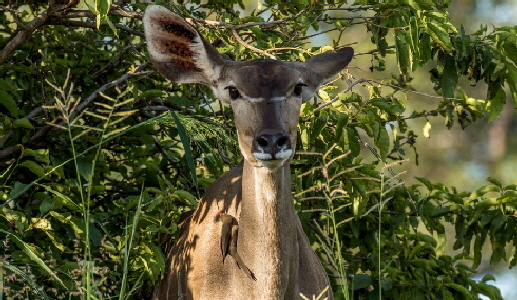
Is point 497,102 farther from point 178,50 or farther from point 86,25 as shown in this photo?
point 86,25

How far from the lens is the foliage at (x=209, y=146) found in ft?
16.5

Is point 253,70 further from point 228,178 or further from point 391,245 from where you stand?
point 391,245

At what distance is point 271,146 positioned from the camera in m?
4.03

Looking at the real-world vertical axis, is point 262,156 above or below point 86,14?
below

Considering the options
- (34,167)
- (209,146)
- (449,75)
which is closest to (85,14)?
(34,167)

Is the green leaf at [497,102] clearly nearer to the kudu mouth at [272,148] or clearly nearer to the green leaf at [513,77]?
the green leaf at [513,77]

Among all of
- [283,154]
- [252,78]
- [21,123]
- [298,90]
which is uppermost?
[252,78]

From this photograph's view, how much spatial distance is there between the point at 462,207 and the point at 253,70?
7.59ft

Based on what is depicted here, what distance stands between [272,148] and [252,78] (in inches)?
21.7

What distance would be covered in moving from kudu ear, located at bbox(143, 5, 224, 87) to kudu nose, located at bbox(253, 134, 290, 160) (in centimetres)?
93

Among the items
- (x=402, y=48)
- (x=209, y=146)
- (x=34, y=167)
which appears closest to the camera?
(x=209, y=146)

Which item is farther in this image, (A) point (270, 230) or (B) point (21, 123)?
(B) point (21, 123)

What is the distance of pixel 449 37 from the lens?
5363mm

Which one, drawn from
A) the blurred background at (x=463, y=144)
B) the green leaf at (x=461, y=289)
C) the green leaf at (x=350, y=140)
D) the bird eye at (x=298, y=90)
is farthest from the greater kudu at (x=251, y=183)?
the blurred background at (x=463, y=144)
